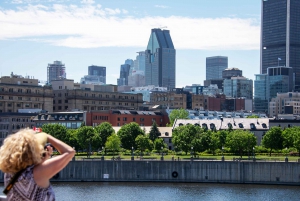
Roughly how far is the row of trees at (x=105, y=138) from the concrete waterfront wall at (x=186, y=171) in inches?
883

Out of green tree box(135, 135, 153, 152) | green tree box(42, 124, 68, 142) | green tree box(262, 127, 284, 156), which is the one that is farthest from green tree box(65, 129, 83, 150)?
green tree box(262, 127, 284, 156)

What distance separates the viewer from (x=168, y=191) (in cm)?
9150

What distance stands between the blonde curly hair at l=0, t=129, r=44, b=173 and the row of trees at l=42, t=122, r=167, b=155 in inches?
4773

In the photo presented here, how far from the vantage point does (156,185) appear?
331ft

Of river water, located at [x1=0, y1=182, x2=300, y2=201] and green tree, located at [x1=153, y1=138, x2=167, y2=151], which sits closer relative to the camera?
river water, located at [x1=0, y1=182, x2=300, y2=201]

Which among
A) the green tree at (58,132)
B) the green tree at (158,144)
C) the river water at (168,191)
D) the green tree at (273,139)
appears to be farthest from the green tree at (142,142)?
the river water at (168,191)

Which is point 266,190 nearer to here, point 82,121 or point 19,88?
point 82,121

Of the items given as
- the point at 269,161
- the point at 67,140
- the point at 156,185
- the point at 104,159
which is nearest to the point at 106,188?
the point at 156,185

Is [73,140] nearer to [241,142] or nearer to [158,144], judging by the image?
[158,144]

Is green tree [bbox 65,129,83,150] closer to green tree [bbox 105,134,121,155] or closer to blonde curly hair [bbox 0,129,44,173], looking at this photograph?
green tree [bbox 105,134,121,155]

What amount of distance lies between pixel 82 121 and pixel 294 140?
6259cm

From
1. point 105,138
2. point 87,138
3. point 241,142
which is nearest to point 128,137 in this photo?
point 105,138

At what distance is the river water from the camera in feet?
273

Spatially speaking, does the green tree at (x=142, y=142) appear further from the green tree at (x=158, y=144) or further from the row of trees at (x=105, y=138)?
the green tree at (x=158, y=144)
